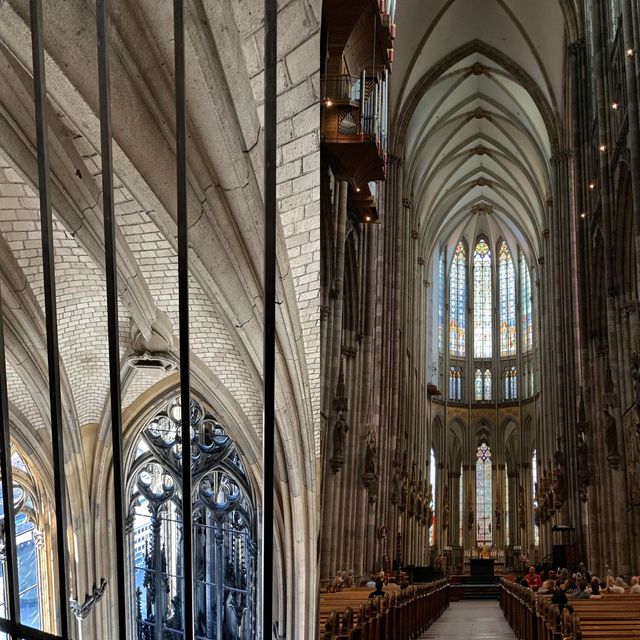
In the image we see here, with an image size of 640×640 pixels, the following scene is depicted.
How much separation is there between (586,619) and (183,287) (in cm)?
757

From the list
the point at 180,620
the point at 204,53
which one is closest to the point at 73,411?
the point at 180,620

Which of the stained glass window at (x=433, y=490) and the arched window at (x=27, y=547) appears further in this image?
the stained glass window at (x=433, y=490)

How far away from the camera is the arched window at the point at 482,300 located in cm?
4584

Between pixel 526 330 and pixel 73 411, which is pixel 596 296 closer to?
pixel 73 411

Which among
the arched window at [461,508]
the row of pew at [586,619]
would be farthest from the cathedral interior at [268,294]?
the arched window at [461,508]

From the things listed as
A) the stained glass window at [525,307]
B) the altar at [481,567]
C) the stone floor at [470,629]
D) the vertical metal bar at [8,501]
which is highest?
the stained glass window at [525,307]

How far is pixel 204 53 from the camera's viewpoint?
6.58 metres

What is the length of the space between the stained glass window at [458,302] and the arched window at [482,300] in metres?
0.56

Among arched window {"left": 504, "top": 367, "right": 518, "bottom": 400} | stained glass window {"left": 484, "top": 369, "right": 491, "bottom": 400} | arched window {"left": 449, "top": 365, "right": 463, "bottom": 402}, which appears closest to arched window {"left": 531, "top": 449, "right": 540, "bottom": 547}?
arched window {"left": 504, "top": 367, "right": 518, "bottom": 400}

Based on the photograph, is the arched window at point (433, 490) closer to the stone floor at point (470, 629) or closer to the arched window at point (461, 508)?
the arched window at point (461, 508)

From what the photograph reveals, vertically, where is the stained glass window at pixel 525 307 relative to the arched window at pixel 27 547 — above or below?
above

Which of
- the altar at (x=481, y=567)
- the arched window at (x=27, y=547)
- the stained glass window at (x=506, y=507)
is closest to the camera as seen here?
the arched window at (x=27, y=547)

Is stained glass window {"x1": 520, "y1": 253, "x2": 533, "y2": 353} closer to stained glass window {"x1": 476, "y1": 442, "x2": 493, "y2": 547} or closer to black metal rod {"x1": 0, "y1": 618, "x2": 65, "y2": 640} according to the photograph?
stained glass window {"x1": 476, "y1": 442, "x2": 493, "y2": 547}

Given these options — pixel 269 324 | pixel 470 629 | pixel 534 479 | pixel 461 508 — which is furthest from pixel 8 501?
pixel 461 508
